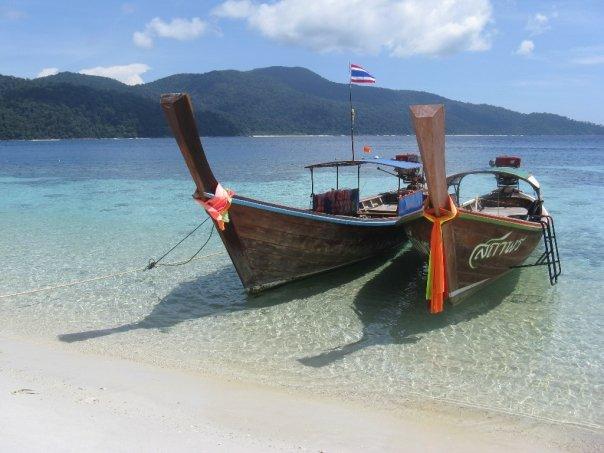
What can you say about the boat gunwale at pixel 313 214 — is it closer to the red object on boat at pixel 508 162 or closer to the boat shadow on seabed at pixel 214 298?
the boat shadow on seabed at pixel 214 298

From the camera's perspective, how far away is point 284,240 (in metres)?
9.15

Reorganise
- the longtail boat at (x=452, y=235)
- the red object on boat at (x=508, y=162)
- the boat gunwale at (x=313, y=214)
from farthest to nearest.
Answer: the red object on boat at (x=508, y=162) → the boat gunwale at (x=313, y=214) → the longtail boat at (x=452, y=235)

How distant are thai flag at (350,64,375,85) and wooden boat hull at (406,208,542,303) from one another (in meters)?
4.39

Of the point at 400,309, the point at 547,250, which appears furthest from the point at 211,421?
the point at 547,250

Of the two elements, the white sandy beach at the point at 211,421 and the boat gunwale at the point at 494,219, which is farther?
the boat gunwale at the point at 494,219

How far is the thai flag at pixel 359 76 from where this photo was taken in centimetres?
1209

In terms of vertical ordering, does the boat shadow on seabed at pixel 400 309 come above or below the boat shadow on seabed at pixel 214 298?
below

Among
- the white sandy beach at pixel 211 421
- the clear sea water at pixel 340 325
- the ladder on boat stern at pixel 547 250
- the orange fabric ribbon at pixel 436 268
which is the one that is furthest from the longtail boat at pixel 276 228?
the white sandy beach at pixel 211 421

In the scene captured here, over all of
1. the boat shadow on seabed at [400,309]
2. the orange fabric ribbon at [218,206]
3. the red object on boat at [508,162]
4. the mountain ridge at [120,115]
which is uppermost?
the mountain ridge at [120,115]

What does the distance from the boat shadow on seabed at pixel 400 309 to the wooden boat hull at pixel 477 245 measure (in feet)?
1.01

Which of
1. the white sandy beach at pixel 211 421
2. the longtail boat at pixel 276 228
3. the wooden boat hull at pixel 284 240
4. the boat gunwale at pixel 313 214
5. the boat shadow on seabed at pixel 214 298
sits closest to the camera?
the white sandy beach at pixel 211 421

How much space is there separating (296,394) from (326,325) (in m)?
2.30

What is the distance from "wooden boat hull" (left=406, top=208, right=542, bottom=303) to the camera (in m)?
8.01

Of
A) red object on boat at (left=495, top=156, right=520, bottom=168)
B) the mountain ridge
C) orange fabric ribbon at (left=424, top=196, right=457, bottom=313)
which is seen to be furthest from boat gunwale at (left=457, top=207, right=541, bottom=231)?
the mountain ridge
